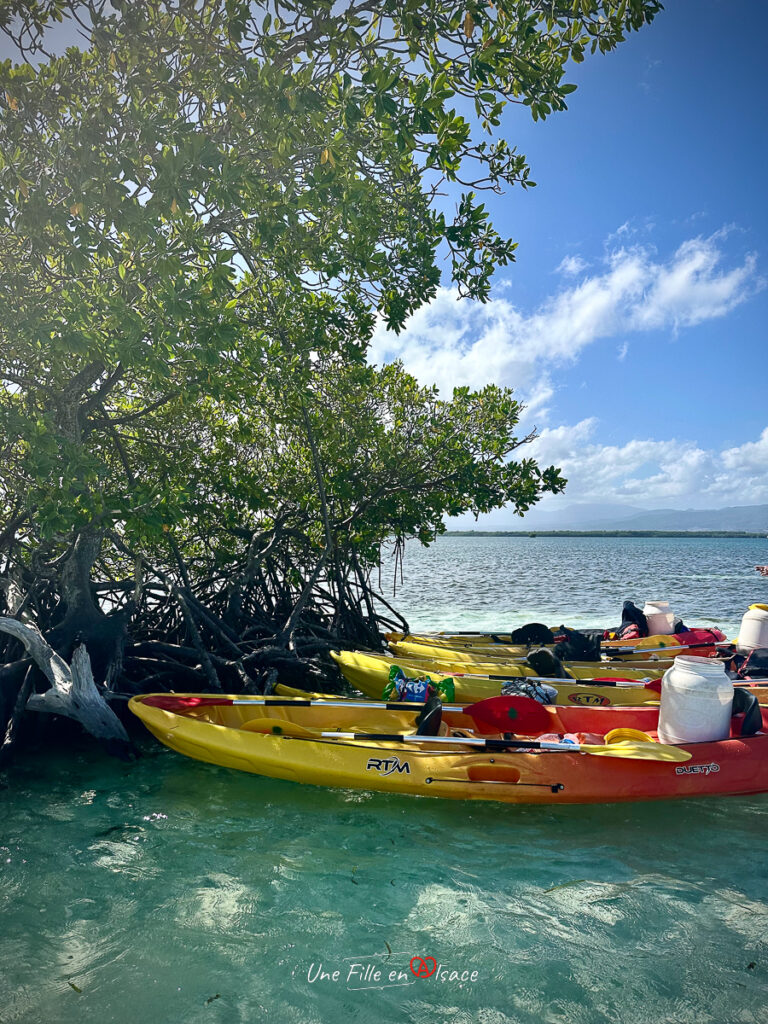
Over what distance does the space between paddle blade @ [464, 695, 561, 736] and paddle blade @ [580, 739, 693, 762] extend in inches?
36.8

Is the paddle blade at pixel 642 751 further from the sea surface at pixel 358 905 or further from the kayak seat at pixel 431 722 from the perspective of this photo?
the kayak seat at pixel 431 722

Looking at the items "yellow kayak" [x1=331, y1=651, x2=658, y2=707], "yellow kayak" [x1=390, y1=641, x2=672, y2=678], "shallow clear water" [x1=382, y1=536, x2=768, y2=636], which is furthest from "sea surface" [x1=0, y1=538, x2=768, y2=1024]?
"shallow clear water" [x1=382, y1=536, x2=768, y2=636]

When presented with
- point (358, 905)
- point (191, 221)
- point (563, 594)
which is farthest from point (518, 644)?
point (563, 594)

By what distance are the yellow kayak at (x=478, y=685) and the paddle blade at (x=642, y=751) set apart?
2035mm

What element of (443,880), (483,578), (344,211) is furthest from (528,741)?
(483,578)

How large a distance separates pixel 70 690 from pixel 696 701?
6.64 metres

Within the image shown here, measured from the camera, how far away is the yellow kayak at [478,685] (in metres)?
8.20

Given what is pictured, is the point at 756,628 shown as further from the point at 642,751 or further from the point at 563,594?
the point at 563,594

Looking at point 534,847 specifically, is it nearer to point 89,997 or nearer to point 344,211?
point 89,997

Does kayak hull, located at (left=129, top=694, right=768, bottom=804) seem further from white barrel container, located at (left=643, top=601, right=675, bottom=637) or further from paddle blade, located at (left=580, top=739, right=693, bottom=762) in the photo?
white barrel container, located at (left=643, top=601, right=675, bottom=637)

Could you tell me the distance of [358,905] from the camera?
453 cm

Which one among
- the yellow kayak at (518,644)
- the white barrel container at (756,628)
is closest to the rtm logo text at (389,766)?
the yellow kayak at (518,644)

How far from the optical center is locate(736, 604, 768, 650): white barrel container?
9.82 meters

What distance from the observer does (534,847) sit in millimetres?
5422
